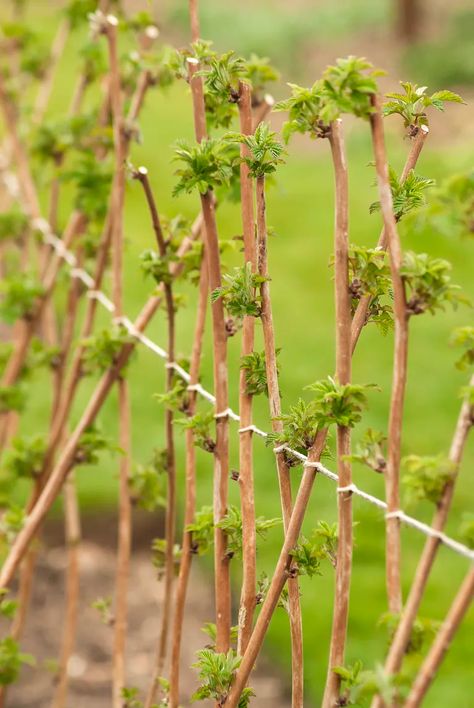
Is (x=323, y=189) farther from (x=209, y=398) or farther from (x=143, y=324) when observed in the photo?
(x=209, y=398)

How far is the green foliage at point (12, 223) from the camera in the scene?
305 centimetres

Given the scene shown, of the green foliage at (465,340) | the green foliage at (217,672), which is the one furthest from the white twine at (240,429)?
the green foliage at (217,672)

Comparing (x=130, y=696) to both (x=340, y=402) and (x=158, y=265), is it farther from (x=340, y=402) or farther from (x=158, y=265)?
(x=340, y=402)

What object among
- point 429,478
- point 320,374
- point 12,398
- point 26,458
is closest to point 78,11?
point 12,398

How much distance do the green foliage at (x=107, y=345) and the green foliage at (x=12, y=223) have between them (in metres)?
0.93

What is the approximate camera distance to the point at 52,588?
3604 millimetres

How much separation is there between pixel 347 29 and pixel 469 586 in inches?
460

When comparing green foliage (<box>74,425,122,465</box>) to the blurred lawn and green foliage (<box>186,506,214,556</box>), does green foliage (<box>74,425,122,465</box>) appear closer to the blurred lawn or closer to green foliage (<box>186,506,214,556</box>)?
the blurred lawn

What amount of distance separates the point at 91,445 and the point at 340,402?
1.04m

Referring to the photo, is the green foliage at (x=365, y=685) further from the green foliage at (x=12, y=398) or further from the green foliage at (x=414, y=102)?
the green foliage at (x=12, y=398)

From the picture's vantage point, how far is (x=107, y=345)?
218 centimetres

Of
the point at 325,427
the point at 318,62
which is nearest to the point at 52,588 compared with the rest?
the point at 325,427

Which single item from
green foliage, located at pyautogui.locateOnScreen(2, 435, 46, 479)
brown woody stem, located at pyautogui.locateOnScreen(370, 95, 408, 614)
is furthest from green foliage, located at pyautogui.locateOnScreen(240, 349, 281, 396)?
green foliage, located at pyautogui.locateOnScreen(2, 435, 46, 479)

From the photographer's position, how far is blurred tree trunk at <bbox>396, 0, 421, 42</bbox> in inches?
427
